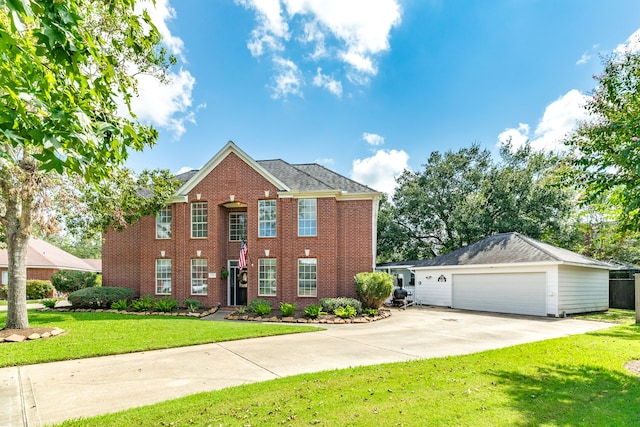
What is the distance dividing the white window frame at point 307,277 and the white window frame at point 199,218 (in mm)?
5204

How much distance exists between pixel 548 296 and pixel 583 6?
38.3 feet

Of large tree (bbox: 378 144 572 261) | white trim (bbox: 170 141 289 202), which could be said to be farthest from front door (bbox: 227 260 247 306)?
large tree (bbox: 378 144 572 261)

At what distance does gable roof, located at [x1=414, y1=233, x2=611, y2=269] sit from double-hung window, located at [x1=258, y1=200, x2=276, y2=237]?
1000 cm

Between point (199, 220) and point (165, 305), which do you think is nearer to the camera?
point (165, 305)

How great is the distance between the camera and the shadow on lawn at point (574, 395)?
4.64 meters

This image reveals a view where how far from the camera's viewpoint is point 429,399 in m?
5.19

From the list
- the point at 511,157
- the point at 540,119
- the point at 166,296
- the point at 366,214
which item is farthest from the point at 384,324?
the point at 511,157

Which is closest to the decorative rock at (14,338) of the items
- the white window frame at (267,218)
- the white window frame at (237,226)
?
the white window frame at (267,218)

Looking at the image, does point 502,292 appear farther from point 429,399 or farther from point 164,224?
point 164,224

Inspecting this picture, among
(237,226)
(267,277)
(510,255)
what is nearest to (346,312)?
(267,277)

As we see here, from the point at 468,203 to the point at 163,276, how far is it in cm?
2117

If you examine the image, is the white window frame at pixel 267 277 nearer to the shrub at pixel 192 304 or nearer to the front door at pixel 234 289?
the front door at pixel 234 289

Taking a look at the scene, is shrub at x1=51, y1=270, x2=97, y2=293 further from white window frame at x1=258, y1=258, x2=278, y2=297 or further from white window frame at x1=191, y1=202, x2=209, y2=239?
white window frame at x1=258, y1=258, x2=278, y2=297

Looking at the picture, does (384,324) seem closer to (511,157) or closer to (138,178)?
(138,178)
